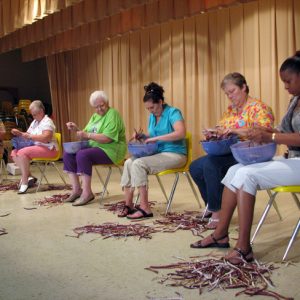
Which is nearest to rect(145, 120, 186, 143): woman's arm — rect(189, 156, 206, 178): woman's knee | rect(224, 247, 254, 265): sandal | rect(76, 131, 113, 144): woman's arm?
rect(189, 156, 206, 178): woman's knee

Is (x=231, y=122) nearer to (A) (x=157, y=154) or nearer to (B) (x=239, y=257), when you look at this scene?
(A) (x=157, y=154)

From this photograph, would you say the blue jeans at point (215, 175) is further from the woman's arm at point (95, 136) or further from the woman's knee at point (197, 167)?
the woman's arm at point (95, 136)

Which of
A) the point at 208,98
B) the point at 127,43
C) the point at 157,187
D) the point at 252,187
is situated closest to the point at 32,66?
the point at 127,43

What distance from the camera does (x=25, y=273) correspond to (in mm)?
2293

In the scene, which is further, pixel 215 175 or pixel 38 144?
pixel 38 144

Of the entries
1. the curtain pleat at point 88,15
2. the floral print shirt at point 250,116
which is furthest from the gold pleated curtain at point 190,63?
the floral print shirt at point 250,116

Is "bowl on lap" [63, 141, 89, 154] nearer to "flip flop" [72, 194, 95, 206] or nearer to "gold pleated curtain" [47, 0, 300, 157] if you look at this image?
"flip flop" [72, 194, 95, 206]

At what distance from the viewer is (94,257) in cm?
251

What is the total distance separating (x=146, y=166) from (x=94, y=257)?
3.35 ft

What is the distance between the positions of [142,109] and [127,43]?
120 cm

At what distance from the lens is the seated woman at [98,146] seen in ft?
13.0

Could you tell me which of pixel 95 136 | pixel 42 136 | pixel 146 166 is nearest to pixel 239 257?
pixel 146 166

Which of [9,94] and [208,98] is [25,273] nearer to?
[208,98]

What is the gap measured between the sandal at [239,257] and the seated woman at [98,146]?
79.8 inches
